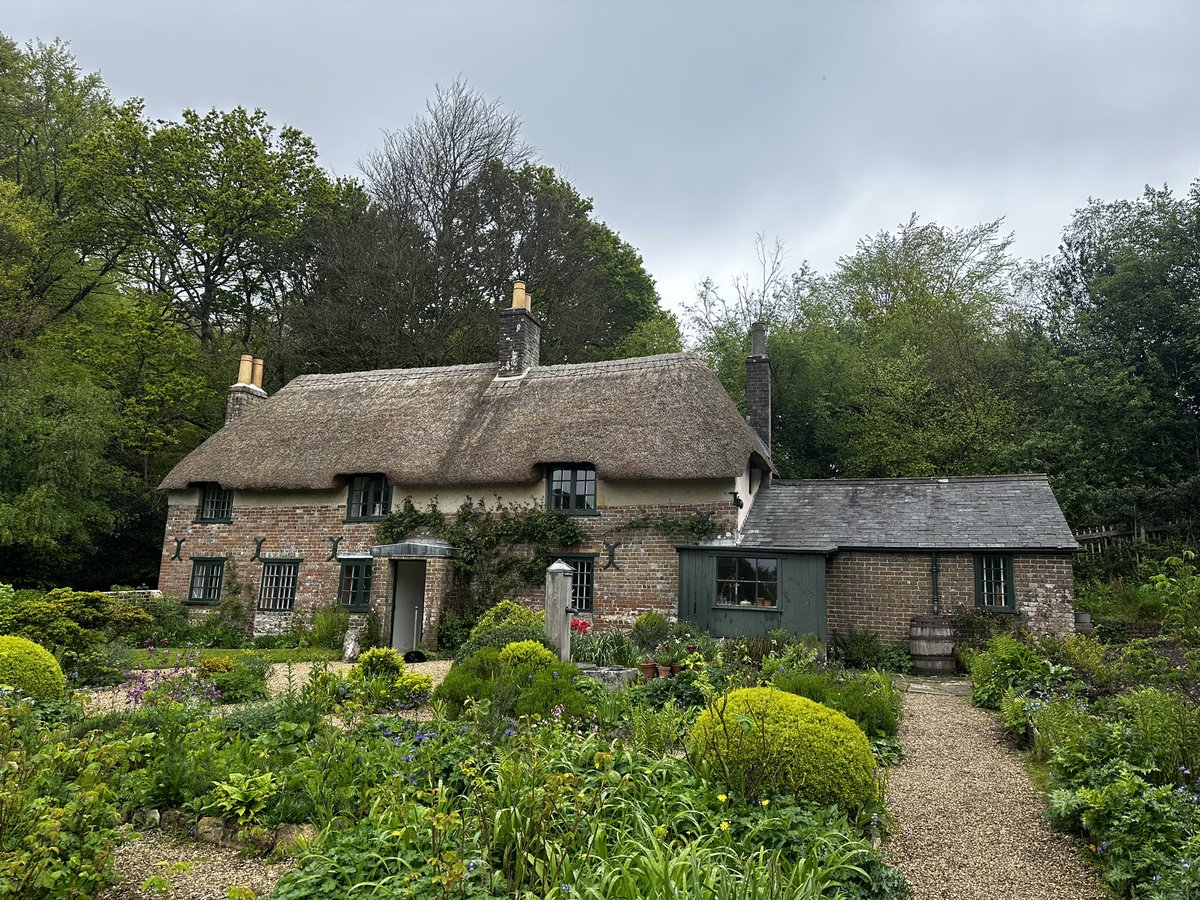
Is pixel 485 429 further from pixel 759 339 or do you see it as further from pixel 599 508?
pixel 759 339

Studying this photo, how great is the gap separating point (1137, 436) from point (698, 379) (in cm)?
1246

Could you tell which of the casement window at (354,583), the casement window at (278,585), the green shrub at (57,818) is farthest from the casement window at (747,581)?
the green shrub at (57,818)

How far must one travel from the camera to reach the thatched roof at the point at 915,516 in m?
14.3

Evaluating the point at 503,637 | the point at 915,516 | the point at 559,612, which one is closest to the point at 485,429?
the point at 559,612

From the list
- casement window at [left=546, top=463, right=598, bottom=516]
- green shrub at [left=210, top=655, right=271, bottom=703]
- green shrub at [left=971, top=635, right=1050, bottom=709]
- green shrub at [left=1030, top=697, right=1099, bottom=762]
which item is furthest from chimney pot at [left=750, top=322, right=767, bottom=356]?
green shrub at [left=210, top=655, right=271, bottom=703]

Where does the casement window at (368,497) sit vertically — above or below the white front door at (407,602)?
above

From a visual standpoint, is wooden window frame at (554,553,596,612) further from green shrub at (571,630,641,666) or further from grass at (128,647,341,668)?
grass at (128,647,341,668)

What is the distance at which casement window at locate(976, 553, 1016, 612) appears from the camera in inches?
554

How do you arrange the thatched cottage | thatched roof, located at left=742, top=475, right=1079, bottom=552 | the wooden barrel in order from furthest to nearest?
the thatched cottage, thatched roof, located at left=742, top=475, right=1079, bottom=552, the wooden barrel

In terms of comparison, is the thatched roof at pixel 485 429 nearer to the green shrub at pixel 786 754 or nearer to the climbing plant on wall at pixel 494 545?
the climbing plant on wall at pixel 494 545

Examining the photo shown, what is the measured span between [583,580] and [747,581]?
3.35 meters

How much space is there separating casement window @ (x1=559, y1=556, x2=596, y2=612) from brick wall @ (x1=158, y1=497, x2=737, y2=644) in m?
0.14

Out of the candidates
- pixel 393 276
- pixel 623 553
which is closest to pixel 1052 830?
pixel 623 553

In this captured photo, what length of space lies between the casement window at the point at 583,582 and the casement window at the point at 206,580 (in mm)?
8642
